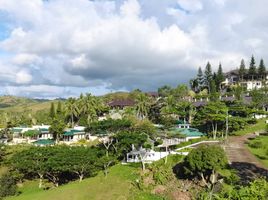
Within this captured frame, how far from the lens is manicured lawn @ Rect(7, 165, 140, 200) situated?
4200cm

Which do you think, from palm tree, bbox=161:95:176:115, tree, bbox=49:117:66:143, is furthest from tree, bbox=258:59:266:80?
tree, bbox=49:117:66:143

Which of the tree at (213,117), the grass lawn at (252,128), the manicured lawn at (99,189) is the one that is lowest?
the manicured lawn at (99,189)

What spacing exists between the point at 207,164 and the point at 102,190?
1303 centimetres

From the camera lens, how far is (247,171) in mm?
43062

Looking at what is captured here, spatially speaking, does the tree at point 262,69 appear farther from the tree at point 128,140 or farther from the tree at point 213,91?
the tree at point 128,140

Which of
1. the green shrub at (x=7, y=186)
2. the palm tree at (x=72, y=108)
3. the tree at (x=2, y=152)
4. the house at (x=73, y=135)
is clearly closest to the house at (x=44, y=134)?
the house at (x=73, y=135)

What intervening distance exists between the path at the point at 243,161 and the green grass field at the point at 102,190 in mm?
11498

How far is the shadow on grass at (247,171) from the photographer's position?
40.9 meters

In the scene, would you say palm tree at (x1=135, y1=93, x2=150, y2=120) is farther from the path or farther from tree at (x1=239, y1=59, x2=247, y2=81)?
tree at (x1=239, y1=59, x2=247, y2=81)

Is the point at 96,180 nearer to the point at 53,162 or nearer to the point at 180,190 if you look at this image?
the point at 53,162

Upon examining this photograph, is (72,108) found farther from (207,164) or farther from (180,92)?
(207,164)

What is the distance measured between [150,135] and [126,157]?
5461 millimetres

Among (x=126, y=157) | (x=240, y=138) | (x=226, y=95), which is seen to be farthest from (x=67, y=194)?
(x=226, y=95)

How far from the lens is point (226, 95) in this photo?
97.0 metres
